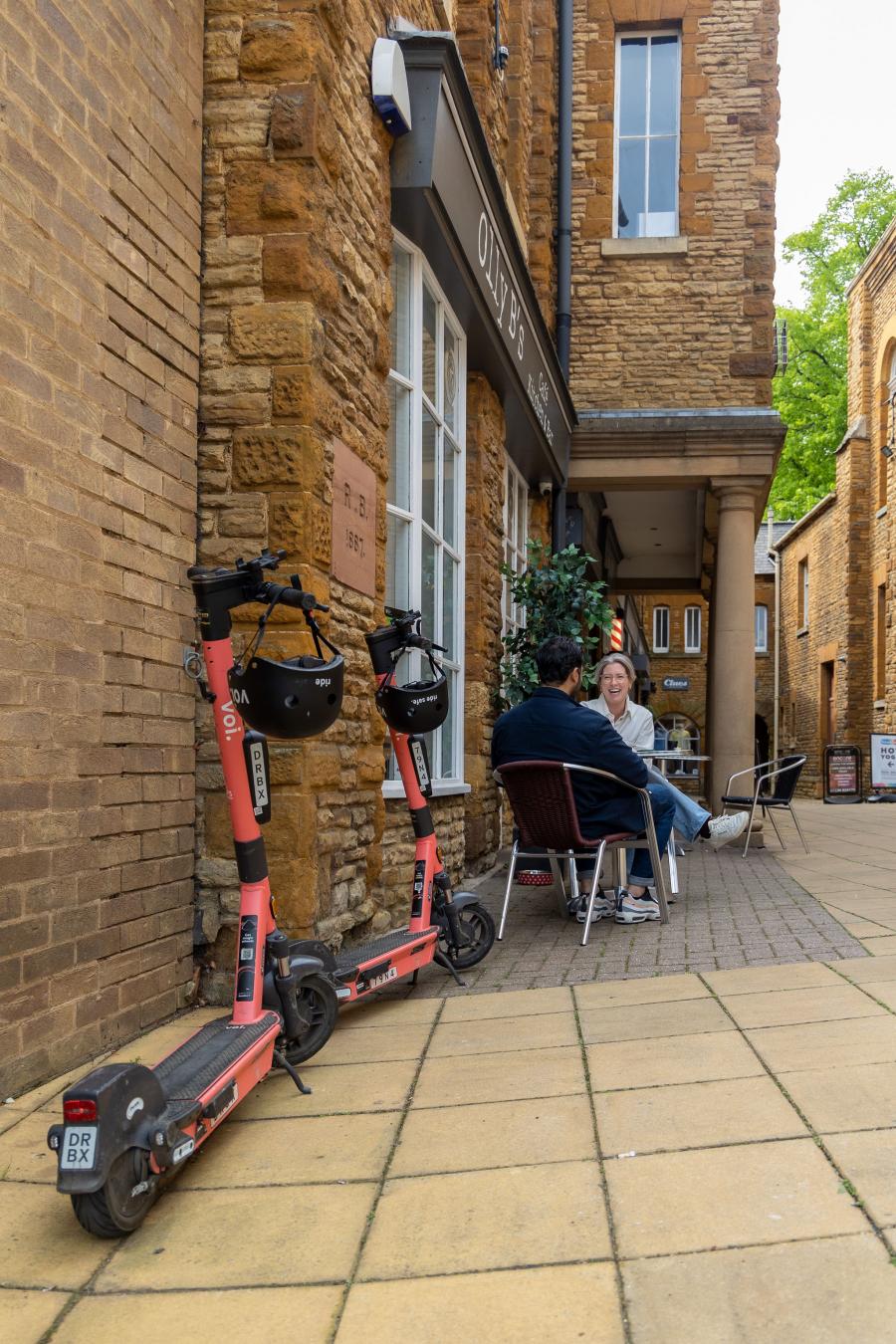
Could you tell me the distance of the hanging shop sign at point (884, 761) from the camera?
21953mm

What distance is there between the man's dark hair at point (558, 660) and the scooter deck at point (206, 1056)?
9.86 ft

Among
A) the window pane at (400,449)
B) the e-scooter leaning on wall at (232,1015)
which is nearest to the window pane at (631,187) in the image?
the window pane at (400,449)

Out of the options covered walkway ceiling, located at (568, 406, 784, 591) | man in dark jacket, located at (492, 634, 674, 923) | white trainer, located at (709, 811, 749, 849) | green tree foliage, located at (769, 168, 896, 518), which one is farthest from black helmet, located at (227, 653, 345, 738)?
green tree foliage, located at (769, 168, 896, 518)

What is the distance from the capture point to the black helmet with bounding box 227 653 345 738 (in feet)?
9.89

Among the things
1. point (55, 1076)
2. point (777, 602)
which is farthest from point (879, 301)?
point (55, 1076)

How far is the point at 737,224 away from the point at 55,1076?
1099 centimetres

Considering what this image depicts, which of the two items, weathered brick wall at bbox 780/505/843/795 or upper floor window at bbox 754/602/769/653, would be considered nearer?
weathered brick wall at bbox 780/505/843/795

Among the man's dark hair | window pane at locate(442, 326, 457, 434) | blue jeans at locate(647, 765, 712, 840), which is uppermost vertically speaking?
window pane at locate(442, 326, 457, 434)

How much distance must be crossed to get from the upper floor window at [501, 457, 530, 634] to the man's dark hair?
9.89 feet

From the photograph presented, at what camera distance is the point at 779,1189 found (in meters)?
2.42

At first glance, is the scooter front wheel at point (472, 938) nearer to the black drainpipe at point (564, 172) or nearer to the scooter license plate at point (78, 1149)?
the scooter license plate at point (78, 1149)

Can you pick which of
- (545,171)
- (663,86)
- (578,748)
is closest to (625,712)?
(578,748)

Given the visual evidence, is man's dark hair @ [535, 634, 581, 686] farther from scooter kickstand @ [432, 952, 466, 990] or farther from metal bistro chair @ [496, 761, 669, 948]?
scooter kickstand @ [432, 952, 466, 990]

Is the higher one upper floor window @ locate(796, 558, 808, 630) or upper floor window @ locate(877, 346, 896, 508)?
upper floor window @ locate(877, 346, 896, 508)
